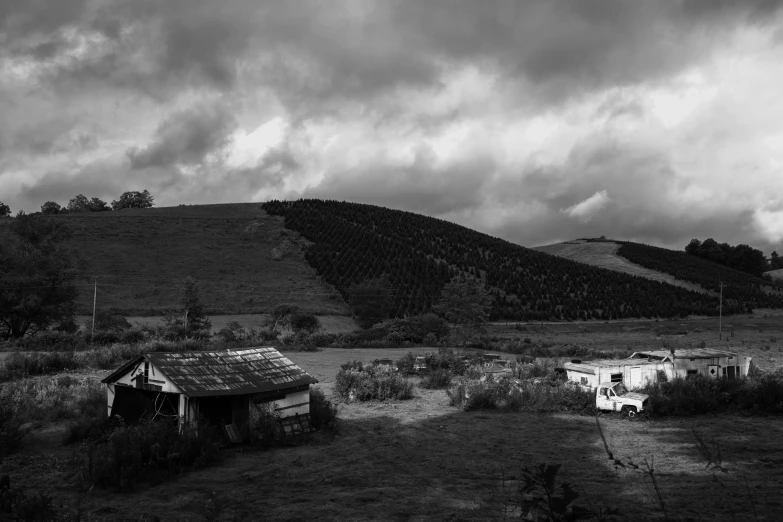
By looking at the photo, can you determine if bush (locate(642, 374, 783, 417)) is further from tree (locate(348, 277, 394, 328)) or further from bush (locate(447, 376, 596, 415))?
tree (locate(348, 277, 394, 328))

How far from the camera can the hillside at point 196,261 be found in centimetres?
6662

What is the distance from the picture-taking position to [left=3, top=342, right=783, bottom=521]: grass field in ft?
40.5

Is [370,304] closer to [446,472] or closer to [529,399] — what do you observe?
[529,399]

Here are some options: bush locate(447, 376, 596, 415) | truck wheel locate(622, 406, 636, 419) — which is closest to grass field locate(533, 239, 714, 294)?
bush locate(447, 376, 596, 415)

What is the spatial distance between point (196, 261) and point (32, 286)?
111 ft

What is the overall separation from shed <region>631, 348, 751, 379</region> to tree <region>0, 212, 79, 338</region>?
44.4 metres

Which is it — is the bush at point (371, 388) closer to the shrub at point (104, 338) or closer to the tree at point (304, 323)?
Answer: the shrub at point (104, 338)

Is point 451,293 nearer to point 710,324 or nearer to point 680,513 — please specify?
point 710,324

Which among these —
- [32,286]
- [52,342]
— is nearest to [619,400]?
[52,342]

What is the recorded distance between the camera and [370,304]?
6194cm

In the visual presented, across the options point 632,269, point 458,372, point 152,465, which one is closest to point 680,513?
point 152,465

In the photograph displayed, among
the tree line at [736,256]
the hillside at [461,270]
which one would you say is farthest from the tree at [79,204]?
the tree line at [736,256]

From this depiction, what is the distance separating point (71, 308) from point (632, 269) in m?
95.5

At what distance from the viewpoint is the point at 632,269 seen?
11188 centimetres
